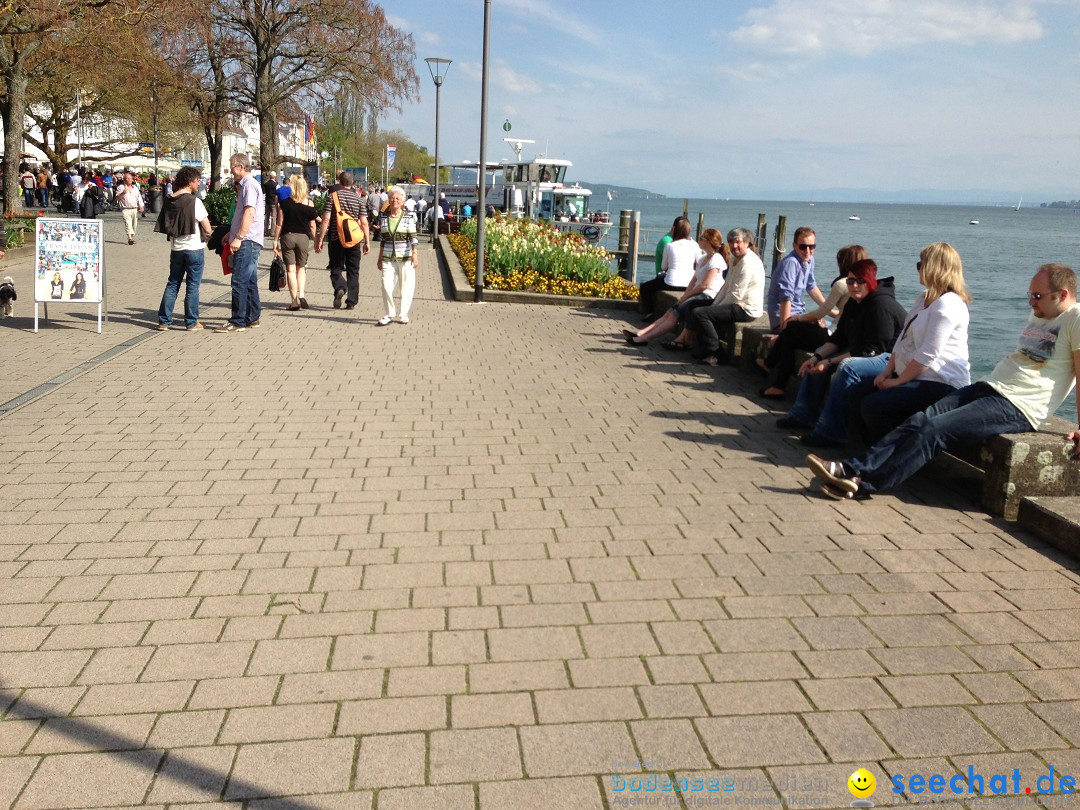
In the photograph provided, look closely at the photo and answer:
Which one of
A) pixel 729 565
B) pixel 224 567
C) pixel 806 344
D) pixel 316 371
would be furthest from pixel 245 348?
pixel 729 565

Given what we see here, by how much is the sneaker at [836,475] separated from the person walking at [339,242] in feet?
29.0

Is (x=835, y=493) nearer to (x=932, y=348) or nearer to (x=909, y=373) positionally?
(x=909, y=373)

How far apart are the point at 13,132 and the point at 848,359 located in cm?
2289

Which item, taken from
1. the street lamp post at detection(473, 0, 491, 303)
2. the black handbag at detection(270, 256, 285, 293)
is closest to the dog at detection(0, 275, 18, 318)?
the black handbag at detection(270, 256, 285, 293)

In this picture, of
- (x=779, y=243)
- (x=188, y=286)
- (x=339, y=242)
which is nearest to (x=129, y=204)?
(x=339, y=242)

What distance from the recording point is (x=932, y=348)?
612cm

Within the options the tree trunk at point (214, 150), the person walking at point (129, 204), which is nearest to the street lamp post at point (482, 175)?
the person walking at point (129, 204)

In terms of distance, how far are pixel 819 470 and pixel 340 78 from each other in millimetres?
29823

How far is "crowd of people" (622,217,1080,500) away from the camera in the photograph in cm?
557

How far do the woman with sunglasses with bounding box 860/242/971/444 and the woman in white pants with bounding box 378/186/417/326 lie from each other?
22.9ft

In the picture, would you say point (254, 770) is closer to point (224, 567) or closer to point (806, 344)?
point (224, 567)

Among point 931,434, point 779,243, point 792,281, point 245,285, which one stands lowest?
point 931,434

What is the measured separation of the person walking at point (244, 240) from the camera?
1082cm

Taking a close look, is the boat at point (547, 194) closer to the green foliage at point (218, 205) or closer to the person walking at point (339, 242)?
the green foliage at point (218, 205)
